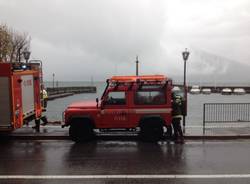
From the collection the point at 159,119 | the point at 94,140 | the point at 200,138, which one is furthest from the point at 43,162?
the point at 200,138

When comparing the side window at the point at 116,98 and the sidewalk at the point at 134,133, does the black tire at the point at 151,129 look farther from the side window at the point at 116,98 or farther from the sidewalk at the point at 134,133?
the side window at the point at 116,98

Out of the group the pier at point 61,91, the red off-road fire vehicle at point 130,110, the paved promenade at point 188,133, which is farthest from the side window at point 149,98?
the pier at point 61,91

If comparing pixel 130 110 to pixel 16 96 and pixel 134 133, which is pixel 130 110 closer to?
pixel 134 133

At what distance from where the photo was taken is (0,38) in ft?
127

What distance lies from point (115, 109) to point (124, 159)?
3.02m

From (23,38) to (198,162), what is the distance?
45.4 metres

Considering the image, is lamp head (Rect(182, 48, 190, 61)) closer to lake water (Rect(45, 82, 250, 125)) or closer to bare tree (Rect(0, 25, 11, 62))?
lake water (Rect(45, 82, 250, 125))

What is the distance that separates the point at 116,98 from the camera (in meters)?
13.2

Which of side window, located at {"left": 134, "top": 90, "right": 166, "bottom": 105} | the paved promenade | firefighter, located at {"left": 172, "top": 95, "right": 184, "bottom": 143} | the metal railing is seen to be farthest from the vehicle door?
the metal railing

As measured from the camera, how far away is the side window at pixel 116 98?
517 inches

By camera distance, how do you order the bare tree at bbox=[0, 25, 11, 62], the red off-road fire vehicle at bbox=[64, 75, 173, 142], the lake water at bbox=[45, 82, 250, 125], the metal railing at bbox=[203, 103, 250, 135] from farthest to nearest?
1. the bare tree at bbox=[0, 25, 11, 62]
2. the lake water at bbox=[45, 82, 250, 125]
3. the metal railing at bbox=[203, 103, 250, 135]
4. the red off-road fire vehicle at bbox=[64, 75, 173, 142]

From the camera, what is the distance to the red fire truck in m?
12.4

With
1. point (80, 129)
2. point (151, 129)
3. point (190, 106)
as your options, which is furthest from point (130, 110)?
point (190, 106)

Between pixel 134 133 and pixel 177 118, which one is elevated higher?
pixel 177 118
